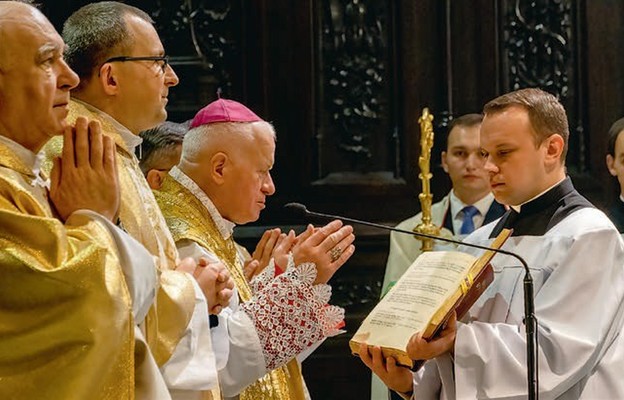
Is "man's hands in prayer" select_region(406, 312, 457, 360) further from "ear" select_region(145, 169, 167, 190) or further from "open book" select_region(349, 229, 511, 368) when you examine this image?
"ear" select_region(145, 169, 167, 190)

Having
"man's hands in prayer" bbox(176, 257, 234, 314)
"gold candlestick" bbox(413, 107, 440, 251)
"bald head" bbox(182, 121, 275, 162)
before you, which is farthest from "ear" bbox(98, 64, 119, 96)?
"gold candlestick" bbox(413, 107, 440, 251)

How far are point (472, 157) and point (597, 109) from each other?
1291 millimetres

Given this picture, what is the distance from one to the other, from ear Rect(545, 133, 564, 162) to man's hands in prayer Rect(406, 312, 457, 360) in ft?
2.37

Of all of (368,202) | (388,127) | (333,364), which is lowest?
(333,364)

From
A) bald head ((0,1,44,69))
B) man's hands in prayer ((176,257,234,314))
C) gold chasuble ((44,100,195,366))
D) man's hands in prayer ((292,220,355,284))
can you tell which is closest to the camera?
bald head ((0,1,44,69))

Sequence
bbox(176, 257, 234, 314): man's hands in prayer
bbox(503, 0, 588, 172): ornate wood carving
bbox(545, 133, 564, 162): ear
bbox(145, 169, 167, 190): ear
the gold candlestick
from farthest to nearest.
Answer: bbox(503, 0, 588, 172): ornate wood carving → the gold candlestick → bbox(145, 169, 167, 190): ear → bbox(545, 133, 564, 162): ear → bbox(176, 257, 234, 314): man's hands in prayer

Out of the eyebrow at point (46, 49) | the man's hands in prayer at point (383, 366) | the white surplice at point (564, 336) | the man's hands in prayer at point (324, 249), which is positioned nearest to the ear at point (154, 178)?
the man's hands in prayer at point (324, 249)

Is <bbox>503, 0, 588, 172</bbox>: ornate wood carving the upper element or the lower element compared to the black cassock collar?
upper

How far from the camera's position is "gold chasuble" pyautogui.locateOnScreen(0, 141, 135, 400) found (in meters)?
2.33

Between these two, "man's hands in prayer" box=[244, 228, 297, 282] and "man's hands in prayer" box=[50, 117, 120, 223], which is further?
"man's hands in prayer" box=[244, 228, 297, 282]

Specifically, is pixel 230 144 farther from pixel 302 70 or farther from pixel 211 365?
pixel 302 70

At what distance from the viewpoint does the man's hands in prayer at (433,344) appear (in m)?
3.39

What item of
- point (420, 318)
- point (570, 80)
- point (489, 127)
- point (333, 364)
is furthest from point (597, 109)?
point (420, 318)

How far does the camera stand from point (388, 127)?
7.11m
